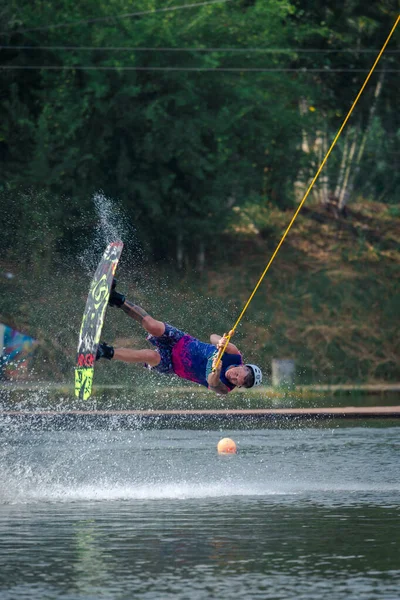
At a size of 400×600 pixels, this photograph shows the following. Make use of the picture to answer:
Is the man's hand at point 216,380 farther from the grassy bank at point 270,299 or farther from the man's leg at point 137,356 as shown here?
the grassy bank at point 270,299

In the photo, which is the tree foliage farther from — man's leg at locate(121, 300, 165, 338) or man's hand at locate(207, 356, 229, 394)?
man's hand at locate(207, 356, 229, 394)

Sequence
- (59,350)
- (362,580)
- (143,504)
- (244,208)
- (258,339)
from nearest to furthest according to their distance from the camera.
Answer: (362,580) < (143,504) < (59,350) < (258,339) < (244,208)

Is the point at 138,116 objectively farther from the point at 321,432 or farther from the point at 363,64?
the point at 321,432

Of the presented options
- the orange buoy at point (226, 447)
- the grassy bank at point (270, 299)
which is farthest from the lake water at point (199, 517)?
the grassy bank at point (270, 299)

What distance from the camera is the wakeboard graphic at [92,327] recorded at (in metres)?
12.1

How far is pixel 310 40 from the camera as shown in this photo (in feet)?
132

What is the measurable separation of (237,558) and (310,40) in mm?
32746

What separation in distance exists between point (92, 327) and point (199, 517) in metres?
2.16

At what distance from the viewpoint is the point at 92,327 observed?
12.3 metres

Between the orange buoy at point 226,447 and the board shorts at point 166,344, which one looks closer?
the board shorts at point 166,344

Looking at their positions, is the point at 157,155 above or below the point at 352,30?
below

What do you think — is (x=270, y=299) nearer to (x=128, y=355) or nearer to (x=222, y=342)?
(x=128, y=355)

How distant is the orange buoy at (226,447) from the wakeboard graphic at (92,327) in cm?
420

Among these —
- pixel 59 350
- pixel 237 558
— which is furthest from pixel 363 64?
pixel 237 558
